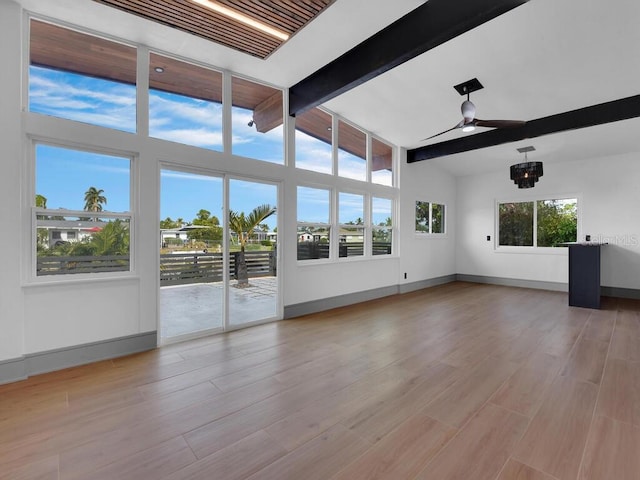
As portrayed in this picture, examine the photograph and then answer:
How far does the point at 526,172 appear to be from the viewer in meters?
6.36

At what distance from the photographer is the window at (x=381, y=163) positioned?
660cm

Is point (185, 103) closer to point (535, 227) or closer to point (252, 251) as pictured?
point (252, 251)

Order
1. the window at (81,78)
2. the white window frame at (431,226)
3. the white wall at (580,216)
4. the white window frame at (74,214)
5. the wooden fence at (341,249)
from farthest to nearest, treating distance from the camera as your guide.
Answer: the white window frame at (431,226)
the white wall at (580,216)
the wooden fence at (341,249)
the window at (81,78)
the white window frame at (74,214)

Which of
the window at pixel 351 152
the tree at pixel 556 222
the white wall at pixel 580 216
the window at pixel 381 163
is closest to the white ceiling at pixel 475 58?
the window at pixel 351 152

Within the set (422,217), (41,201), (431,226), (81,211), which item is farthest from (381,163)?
(41,201)

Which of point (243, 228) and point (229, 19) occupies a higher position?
point (229, 19)

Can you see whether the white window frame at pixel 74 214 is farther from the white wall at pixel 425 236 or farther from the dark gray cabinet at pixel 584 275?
the dark gray cabinet at pixel 584 275

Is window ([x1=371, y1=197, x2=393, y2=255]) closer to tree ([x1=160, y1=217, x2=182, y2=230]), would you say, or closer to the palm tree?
the palm tree

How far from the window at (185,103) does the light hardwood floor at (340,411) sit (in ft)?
8.56

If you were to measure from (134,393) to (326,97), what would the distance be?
3977 millimetres

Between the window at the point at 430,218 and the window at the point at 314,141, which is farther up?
the window at the point at 314,141

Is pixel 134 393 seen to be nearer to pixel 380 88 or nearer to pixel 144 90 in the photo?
pixel 144 90

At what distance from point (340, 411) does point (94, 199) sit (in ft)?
10.7

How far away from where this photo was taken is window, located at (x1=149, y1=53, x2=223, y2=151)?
3.74 metres
